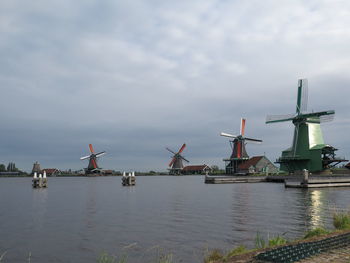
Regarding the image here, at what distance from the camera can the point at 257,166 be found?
10025cm

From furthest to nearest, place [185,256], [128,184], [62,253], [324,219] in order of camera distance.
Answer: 1. [128,184]
2. [324,219]
3. [62,253]
4. [185,256]

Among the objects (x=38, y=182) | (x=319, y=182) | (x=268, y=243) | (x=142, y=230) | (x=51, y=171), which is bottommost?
(x=142, y=230)

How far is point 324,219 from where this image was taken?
21.8 meters

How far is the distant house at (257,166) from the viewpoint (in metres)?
99.1

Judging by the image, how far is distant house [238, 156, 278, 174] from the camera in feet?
325

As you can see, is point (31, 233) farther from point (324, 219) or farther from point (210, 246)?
point (324, 219)

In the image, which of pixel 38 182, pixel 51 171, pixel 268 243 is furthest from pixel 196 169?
pixel 268 243

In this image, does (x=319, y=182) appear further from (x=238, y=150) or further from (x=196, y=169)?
(x=196, y=169)

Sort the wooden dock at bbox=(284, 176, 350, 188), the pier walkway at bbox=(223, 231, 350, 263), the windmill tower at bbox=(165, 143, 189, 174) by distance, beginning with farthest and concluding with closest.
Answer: the windmill tower at bbox=(165, 143, 189, 174) < the wooden dock at bbox=(284, 176, 350, 188) < the pier walkway at bbox=(223, 231, 350, 263)

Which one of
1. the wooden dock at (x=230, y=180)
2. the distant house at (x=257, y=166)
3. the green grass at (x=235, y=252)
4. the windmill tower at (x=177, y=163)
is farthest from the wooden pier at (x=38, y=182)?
the windmill tower at (x=177, y=163)

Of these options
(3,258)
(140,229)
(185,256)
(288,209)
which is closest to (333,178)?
(288,209)

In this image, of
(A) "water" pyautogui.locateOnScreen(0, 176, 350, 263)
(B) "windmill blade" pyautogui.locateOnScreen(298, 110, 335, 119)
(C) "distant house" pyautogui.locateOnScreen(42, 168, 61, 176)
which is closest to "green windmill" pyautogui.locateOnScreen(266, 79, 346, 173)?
(B) "windmill blade" pyautogui.locateOnScreen(298, 110, 335, 119)

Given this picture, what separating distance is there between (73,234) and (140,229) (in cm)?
372

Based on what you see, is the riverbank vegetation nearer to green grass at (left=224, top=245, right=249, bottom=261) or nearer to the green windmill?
green grass at (left=224, top=245, right=249, bottom=261)
